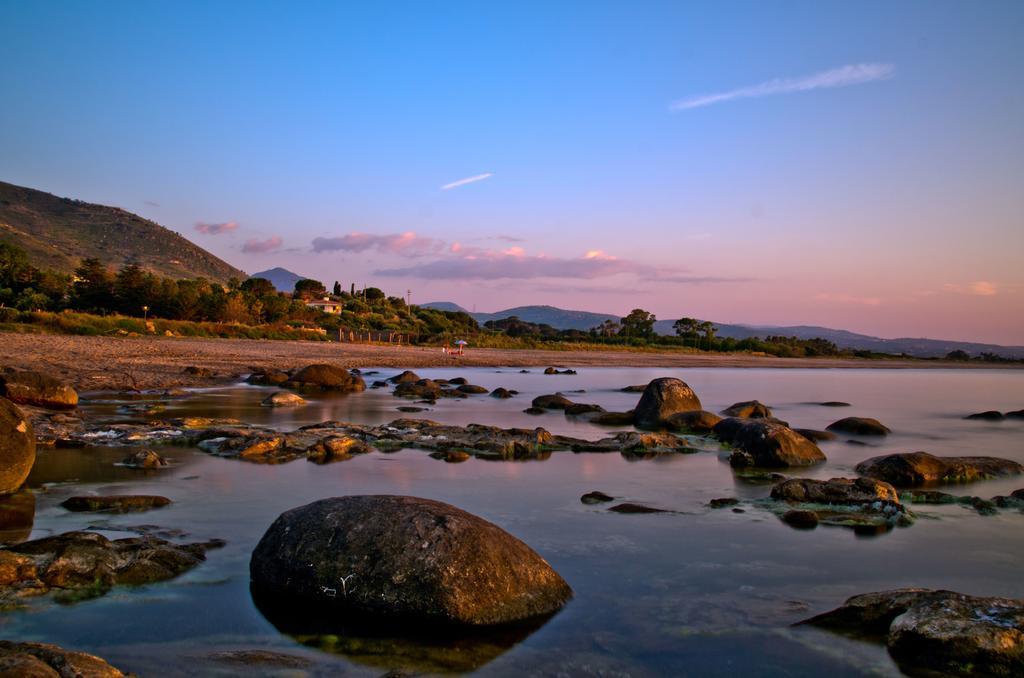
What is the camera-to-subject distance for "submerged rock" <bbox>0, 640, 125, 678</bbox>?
409 centimetres

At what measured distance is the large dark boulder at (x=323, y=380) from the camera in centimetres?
2912

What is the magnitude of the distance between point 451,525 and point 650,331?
106133 mm

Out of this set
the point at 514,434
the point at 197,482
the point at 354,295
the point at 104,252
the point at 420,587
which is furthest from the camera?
the point at 104,252

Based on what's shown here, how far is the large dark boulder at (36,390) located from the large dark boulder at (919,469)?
60.0 feet

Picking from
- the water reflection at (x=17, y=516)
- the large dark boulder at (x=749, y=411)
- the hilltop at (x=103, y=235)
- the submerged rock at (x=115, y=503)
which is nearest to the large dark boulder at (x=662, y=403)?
the large dark boulder at (x=749, y=411)

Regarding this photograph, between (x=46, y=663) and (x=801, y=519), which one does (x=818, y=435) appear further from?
(x=46, y=663)

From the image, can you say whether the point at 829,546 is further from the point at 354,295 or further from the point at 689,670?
the point at 354,295

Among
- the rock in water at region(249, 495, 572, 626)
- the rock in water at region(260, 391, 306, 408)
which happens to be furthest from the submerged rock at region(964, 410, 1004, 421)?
the rock in water at region(249, 495, 572, 626)

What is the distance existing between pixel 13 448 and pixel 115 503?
5.47 ft

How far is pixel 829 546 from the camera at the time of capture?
9094mm

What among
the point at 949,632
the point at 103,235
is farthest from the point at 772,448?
the point at 103,235

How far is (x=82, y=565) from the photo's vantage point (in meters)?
6.64

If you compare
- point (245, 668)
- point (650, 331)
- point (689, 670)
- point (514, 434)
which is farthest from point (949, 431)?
point (650, 331)

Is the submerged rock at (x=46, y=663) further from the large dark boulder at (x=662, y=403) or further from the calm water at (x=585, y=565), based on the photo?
the large dark boulder at (x=662, y=403)
